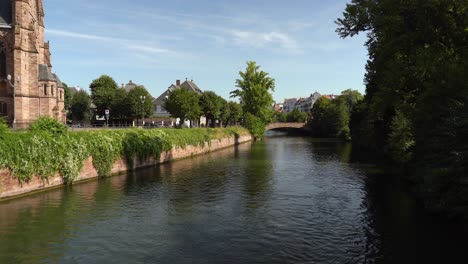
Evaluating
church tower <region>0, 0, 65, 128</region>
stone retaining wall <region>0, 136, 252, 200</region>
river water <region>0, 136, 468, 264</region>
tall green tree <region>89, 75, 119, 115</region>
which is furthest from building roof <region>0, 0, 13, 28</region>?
river water <region>0, 136, 468, 264</region>

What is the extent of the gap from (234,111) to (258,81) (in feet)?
48.6

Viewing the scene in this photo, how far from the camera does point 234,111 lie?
103 m

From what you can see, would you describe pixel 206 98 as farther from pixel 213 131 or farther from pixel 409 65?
pixel 409 65

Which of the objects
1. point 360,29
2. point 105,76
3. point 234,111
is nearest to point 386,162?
point 360,29

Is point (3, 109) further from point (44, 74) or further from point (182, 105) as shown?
point (182, 105)

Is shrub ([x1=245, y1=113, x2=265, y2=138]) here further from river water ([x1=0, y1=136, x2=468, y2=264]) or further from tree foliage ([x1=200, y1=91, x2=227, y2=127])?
river water ([x1=0, y1=136, x2=468, y2=264])

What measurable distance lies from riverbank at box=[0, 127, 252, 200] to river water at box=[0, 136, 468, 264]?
1263mm

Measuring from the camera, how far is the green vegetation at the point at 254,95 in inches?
3563

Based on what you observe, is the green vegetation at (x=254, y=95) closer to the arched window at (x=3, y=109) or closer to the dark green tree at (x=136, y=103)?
the dark green tree at (x=136, y=103)

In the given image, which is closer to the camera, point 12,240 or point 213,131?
point 12,240

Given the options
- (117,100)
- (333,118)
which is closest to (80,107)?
(117,100)

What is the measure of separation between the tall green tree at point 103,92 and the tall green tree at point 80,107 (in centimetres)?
1025

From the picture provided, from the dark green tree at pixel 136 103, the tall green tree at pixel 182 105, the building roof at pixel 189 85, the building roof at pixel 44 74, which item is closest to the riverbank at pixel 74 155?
the tall green tree at pixel 182 105

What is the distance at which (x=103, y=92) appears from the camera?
86000mm
